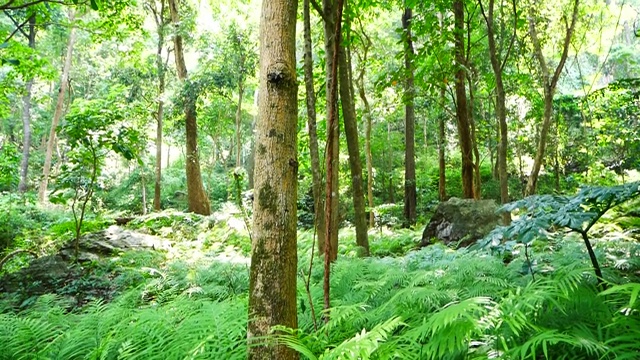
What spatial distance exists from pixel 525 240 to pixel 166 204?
66.7ft

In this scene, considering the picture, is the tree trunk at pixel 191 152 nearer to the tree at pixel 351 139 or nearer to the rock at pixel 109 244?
the rock at pixel 109 244

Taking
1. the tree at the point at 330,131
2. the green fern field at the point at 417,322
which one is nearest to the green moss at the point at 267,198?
the tree at the point at 330,131

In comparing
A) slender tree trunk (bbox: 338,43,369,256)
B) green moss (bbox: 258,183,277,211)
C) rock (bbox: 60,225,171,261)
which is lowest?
rock (bbox: 60,225,171,261)

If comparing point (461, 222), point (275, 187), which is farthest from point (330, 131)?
point (461, 222)

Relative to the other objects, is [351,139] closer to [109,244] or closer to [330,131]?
[330,131]

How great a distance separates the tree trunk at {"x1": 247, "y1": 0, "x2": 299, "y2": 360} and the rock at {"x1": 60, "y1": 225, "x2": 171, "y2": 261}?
21.1 feet

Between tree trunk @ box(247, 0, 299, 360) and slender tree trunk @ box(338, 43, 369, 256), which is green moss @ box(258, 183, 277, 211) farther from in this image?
slender tree trunk @ box(338, 43, 369, 256)

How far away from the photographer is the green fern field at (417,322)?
1517mm

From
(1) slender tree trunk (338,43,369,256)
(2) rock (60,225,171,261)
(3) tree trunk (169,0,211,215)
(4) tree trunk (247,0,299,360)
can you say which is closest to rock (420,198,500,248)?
(1) slender tree trunk (338,43,369,256)

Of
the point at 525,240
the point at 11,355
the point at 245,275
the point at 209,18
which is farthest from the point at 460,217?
the point at 209,18

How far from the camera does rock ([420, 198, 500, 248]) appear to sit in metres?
7.36

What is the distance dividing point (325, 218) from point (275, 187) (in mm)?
758

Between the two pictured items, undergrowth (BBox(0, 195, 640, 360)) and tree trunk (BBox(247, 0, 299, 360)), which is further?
tree trunk (BBox(247, 0, 299, 360))

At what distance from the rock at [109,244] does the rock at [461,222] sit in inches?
225
